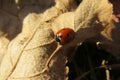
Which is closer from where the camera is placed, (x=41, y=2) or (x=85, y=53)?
(x=85, y=53)

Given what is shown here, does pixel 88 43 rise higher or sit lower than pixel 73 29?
A: lower

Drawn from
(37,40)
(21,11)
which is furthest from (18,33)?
(37,40)

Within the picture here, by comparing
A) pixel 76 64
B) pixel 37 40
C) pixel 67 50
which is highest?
pixel 37 40

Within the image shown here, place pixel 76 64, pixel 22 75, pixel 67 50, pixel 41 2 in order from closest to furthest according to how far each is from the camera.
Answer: pixel 22 75 < pixel 67 50 < pixel 76 64 < pixel 41 2

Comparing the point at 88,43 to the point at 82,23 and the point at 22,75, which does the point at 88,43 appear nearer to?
the point at 82,23

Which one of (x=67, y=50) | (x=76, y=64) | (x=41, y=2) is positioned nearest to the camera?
(x=67, y=50)
